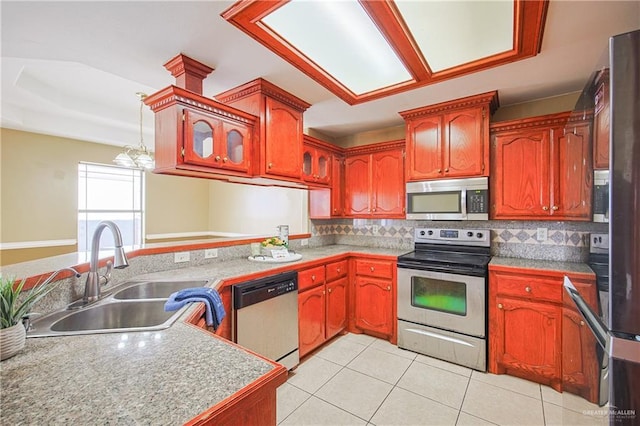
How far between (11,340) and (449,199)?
296 cm

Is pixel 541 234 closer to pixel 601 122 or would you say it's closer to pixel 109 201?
pixel 601 122

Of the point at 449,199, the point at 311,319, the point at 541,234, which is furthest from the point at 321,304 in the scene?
the point at 541,234

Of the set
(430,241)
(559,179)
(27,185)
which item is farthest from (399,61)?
(27,185)

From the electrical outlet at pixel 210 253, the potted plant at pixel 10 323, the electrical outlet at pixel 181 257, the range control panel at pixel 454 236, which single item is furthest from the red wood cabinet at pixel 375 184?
the potted plant at pixel 10 323

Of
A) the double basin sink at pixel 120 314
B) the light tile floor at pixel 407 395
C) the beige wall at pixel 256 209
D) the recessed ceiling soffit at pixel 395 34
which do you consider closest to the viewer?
the double basin sink at pixel 120 314

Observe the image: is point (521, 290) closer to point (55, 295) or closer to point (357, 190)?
point (357, 190)

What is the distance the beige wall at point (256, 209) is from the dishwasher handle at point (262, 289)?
1286 mm

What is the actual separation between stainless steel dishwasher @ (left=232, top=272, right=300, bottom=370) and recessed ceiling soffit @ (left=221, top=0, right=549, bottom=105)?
1.63m

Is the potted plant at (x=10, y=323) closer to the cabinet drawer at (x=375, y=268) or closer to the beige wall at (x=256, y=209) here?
the cabinet drawer at (x=375, y=268)

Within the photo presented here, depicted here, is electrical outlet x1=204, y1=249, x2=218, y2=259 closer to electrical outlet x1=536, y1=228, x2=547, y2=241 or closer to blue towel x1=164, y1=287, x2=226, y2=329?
blue towel x1=164, y1=287, x2=226, y2=329

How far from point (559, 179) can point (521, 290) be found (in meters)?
0.99

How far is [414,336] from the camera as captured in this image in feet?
8.62

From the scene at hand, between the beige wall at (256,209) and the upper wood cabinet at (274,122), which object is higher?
the upper wood cabinet at (274,122)

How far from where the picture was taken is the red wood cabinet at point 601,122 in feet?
3.04
